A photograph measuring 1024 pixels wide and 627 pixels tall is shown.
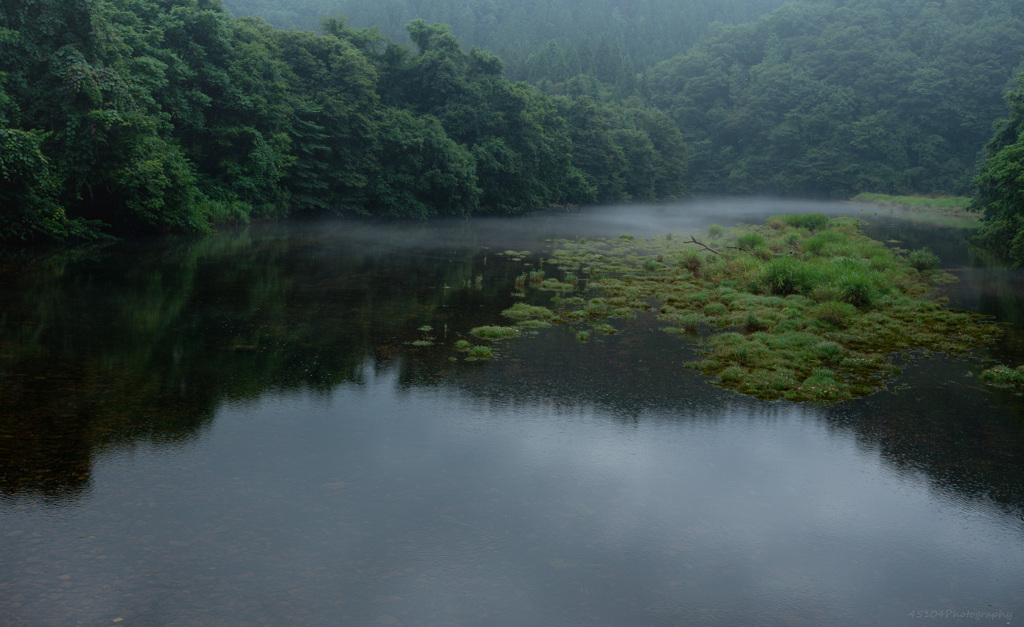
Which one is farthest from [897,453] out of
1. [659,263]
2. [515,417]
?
[659,263]

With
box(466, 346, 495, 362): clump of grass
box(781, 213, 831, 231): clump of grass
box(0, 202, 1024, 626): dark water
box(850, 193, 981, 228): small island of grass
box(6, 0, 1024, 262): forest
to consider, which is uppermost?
box(6, 0, 1024, 262): forest

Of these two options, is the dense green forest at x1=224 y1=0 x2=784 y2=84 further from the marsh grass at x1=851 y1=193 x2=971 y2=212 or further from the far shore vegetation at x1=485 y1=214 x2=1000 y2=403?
the far shore vegetation at x1=485 y1=214 x2=1000 y2=403

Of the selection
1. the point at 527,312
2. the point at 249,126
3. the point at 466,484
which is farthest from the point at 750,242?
the point at 249,126

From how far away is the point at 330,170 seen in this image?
4716cm

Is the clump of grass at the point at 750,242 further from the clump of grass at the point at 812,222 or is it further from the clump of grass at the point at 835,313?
the clump of grass at the point at 835,313

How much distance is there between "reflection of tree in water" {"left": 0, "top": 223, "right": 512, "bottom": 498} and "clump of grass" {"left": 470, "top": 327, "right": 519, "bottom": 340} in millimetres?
1636

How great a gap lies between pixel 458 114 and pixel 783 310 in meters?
42.0

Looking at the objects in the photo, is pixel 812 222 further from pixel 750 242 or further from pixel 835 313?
pixel 835 313

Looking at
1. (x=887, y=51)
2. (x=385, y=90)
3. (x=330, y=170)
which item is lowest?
(x=330, y=170)

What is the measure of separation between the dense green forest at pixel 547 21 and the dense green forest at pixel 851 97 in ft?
53.8

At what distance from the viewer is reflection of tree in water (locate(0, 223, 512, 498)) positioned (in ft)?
31.5

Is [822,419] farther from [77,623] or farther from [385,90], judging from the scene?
[385,90]

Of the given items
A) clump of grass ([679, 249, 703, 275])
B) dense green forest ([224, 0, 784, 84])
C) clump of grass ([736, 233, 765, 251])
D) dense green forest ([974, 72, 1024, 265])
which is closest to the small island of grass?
dense green forest ([974, 72, 1024, 265])

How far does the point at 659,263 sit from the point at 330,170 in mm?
27339
